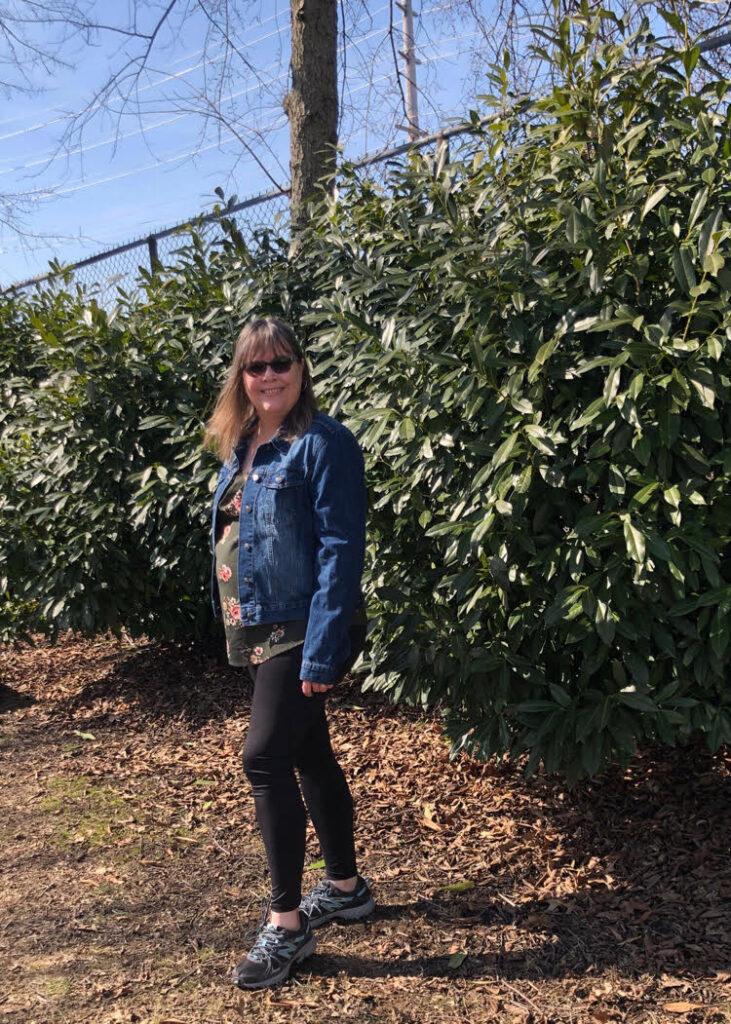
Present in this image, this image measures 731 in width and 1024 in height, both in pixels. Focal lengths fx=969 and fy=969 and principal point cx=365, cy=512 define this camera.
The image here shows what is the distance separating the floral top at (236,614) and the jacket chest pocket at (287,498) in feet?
0.51

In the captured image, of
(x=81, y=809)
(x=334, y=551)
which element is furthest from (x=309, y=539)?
(x=81, y=809)

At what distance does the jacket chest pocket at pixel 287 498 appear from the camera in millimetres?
2902

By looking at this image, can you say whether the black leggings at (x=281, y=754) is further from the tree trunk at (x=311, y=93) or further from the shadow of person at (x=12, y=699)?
the tree trunk at (x=311, y=93)

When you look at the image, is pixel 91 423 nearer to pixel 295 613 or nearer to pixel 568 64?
pixel 295 613

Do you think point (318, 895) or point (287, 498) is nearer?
point (287, 498)

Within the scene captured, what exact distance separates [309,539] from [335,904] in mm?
1271

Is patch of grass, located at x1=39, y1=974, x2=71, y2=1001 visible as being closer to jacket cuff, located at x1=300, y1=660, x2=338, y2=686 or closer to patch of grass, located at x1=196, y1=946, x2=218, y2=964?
patch of grass, located at x1=196, y1=946, x2=218, y2=964

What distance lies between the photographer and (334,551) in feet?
9.23

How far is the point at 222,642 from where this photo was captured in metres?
5.94

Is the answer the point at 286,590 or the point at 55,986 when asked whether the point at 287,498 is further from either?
the point at 55,986

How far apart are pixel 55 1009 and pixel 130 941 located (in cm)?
39

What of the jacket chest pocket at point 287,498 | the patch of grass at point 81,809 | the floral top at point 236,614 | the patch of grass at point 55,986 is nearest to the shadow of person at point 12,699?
the patch of grass at point 81,809

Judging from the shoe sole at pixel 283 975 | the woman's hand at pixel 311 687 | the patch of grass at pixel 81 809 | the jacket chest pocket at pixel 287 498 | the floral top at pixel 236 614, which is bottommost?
the shoe sole at pixel 283 975

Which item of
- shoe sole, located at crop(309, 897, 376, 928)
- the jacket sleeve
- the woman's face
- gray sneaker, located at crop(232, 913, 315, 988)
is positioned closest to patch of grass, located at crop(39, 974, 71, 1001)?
gray sneaker, located at crop(232, 913, 315, 988)
